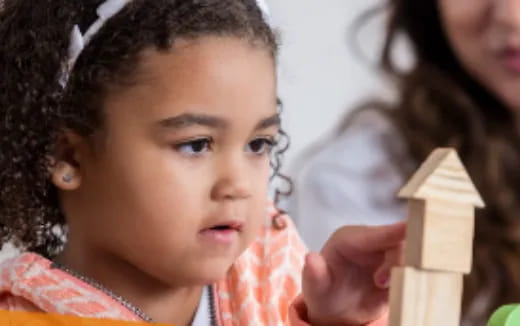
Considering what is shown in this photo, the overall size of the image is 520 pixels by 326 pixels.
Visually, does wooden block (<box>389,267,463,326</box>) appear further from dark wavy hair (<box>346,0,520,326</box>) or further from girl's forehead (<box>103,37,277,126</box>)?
dark wavy hair (<box>346,0,520,326</box>)

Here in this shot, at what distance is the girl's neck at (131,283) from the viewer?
22.4 inches

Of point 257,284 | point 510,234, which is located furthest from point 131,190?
point 510,234

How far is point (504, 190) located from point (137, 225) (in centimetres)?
77

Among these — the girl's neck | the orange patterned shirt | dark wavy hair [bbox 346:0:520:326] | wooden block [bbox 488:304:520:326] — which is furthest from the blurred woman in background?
wooden block [bbox 488:304:520:326]

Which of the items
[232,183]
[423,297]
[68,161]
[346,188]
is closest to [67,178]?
[68,161]

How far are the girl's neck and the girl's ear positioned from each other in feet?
0.16

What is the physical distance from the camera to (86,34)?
0.56 meters

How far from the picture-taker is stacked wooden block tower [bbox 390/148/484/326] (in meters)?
0.34

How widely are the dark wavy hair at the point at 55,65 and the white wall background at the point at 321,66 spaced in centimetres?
53

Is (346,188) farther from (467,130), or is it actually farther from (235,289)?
(235,289)

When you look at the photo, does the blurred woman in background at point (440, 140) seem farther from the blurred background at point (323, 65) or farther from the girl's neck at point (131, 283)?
the girl's neck at point (131, 283)

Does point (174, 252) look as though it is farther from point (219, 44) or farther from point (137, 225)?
point (219, 44)

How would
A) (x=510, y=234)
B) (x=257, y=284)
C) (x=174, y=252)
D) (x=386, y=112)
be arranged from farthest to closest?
1. (x=386, y=112)
2. (x=510, y=234)
3. (x=257, y=284)
4. (x=174, y=252)

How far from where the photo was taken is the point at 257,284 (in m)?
0.66
